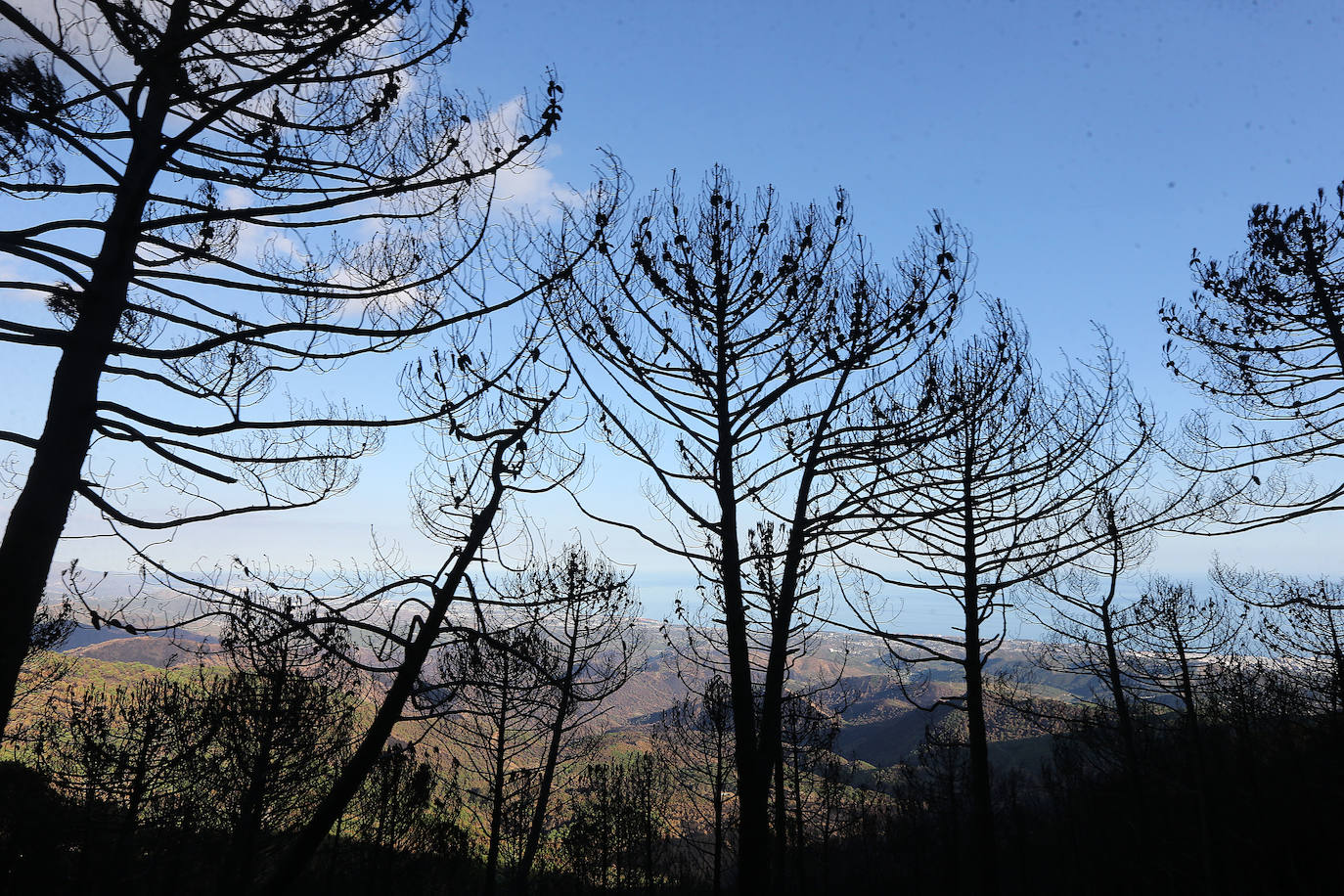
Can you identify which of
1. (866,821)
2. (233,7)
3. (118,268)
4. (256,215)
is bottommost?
(866,821)

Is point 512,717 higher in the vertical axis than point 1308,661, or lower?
lower

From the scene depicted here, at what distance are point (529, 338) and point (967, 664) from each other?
9.99 meters

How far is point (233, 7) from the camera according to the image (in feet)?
11.5

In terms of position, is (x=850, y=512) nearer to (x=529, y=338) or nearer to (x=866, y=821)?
(x=529, y=338)

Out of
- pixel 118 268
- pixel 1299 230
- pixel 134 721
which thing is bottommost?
pixel 134 721

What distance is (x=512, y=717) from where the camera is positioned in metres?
19.6

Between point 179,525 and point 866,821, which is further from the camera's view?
point 866,821

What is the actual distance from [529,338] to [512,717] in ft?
62.4

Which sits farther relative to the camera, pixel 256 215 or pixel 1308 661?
pixel 1308 661

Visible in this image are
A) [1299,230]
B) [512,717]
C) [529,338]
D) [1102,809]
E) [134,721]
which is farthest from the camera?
[1102,809]

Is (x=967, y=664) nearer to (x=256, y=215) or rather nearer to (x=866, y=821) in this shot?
(x=256, y=215)

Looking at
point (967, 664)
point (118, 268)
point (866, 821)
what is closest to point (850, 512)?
point (118, 268)

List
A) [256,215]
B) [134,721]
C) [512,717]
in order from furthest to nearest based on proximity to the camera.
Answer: [134,721] < [512,717] < [256,215]

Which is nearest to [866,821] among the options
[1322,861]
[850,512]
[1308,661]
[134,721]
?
[1322,861]
